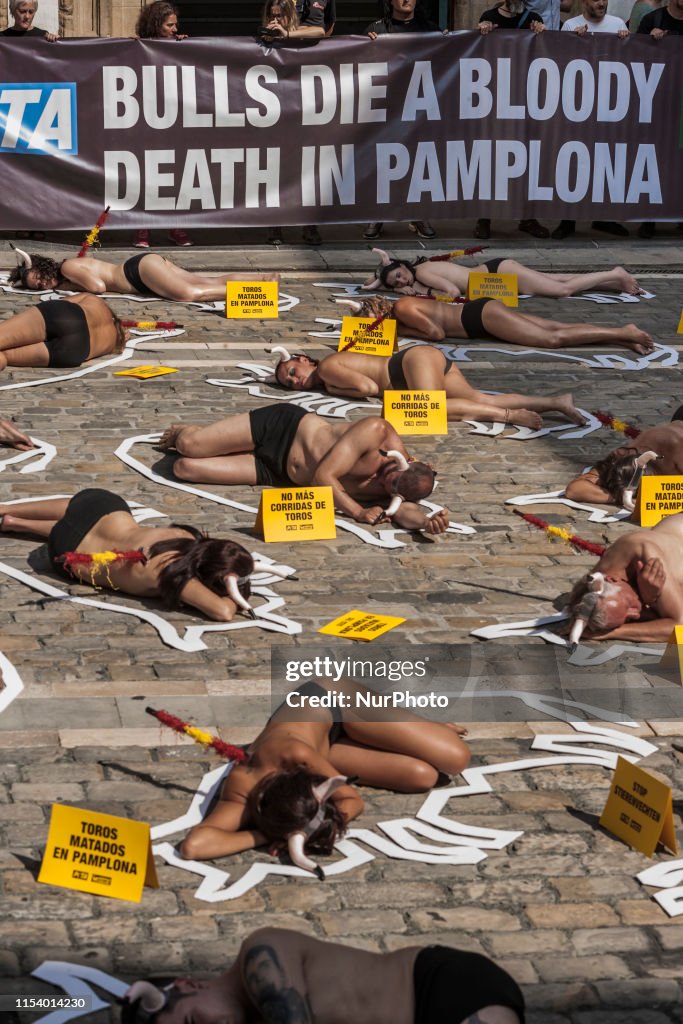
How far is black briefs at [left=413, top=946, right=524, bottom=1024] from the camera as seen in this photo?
420 cm

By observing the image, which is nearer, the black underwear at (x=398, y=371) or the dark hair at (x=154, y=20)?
the black underwear at (x=398, y=371)

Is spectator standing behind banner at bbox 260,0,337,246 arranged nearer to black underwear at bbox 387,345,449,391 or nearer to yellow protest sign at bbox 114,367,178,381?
yellow protest sign at bbox 114,367,178,381

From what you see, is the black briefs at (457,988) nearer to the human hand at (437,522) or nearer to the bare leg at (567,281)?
the human hand at (437,522)

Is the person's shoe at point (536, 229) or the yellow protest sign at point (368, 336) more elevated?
the person's shoe at point (536, 229)

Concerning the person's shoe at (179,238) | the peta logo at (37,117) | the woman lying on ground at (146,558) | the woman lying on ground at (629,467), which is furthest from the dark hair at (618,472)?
the peta logo at (37,117)

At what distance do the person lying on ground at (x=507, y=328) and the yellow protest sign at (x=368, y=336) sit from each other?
0.60m

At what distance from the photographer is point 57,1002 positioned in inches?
184

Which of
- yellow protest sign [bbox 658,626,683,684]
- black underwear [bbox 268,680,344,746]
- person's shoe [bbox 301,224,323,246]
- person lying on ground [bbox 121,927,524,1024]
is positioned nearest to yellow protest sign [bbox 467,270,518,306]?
person's shoe [bbox 301,224,323,246]

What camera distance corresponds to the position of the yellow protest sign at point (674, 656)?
7125 mm

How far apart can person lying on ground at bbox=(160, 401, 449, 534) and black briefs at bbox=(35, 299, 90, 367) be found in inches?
78.8

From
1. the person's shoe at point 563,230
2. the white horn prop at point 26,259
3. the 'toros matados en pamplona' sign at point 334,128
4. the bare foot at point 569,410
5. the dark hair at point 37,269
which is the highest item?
the 'toros matados en pamplona' sign at point 334,128

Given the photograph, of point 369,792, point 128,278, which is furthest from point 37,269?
point 369,792

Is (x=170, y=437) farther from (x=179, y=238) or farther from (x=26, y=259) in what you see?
(x=179, y=238)

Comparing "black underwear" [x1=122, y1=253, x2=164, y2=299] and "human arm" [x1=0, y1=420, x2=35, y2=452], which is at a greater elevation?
"black underwear" [x1=122, y1=253, x2=164, y2=299]
